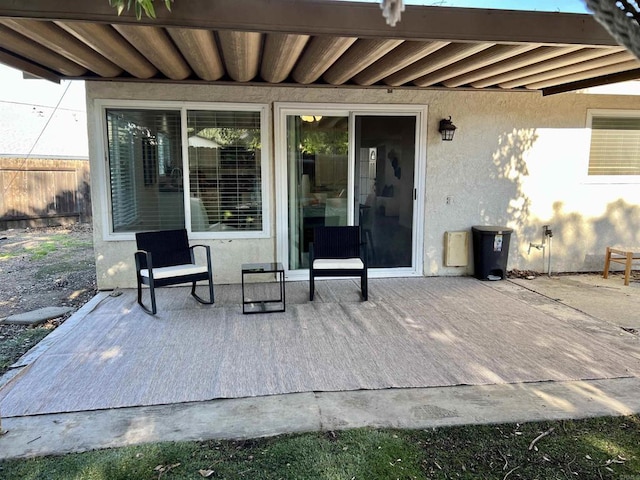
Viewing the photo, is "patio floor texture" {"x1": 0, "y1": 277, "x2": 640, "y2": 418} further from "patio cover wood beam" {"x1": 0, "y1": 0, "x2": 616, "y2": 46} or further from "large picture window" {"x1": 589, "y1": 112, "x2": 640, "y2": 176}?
"large picture window" {"x1": 589, "y1": 112, "x2": 640, "y2": 176}

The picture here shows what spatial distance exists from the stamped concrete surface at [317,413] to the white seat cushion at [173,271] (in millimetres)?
1910

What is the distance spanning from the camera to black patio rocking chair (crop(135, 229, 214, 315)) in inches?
168

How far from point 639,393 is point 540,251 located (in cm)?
367

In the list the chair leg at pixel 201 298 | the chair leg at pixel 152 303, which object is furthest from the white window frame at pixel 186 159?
the chair leg at pixel 152 303

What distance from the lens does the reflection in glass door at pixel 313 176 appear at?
18.0 feet

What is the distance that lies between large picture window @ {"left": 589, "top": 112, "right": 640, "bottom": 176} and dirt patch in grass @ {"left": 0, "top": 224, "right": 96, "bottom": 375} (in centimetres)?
704

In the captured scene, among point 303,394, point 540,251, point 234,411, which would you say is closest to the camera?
point 234,411

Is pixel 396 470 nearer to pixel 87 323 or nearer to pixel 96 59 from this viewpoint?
pixel 87 323

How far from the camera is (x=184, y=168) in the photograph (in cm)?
527

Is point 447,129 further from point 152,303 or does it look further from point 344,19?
point 152,303

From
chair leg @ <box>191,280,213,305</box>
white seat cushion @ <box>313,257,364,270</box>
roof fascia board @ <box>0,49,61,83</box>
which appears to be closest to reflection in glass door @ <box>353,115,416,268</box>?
white seat cushion @ <box>313,257,364,270</box>

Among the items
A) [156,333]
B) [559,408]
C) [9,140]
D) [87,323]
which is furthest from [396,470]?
[9,140]

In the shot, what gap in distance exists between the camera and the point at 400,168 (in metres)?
5.73

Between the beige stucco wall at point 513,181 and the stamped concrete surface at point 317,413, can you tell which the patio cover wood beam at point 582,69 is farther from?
the stamped concrete surface at point 317,413
